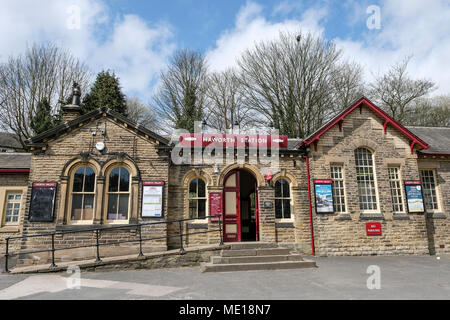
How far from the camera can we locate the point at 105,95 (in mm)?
20938

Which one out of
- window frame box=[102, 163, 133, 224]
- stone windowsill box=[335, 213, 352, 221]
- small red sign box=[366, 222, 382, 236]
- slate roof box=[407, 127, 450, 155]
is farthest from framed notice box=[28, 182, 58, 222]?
slate roof box=[407, 127, 450, 155]

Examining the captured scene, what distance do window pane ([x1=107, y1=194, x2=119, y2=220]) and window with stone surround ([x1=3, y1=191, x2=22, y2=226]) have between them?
175 inches

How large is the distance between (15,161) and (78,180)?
422 centimetres

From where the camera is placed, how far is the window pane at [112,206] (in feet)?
31.7

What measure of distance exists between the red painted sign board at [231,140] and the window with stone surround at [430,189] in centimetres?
657

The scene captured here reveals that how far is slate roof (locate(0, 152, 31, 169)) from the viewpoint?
11114mm

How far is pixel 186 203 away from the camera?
10.4 metres

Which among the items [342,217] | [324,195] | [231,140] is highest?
[231,140]

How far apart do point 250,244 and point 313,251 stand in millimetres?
3004

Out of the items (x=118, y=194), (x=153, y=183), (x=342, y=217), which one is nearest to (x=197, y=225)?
(x=153, y=183)

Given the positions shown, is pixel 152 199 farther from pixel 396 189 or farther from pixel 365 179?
pixel 396 189

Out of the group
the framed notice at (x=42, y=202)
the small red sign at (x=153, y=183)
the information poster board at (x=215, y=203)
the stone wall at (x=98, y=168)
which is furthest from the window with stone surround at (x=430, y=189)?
the framed notice at (x=42, y=202)

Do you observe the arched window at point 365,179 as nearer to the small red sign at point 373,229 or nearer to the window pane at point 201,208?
the small red sign at point 373,229
